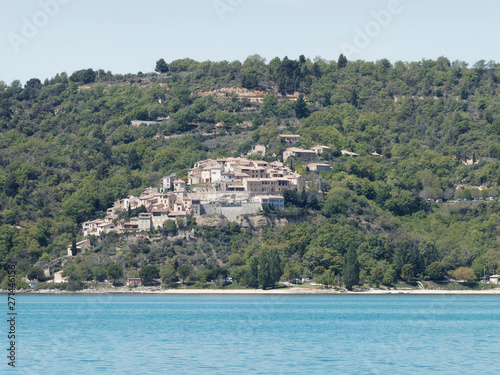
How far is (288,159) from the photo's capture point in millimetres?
133875

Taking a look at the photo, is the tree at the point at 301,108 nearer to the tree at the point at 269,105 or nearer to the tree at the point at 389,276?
the tree at the point at 269,105

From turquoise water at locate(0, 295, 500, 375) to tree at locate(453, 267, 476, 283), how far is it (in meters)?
10.4

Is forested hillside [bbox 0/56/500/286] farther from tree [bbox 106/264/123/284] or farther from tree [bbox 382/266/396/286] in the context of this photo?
tree [bbox 106/264/123/284]

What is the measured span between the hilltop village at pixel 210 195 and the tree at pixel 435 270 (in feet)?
70.3

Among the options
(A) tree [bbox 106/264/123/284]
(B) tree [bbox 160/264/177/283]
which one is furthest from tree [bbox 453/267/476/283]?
(A) tree [bbox 106/264/123/284]

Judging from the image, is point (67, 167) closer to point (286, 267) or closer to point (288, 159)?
point (288, 159)

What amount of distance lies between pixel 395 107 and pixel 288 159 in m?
46.3

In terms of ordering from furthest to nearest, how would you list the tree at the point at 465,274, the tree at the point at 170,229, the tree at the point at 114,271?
the tree at the point at 170,229 < the tree at the point at 465,274 < the tree at the point at 114,271

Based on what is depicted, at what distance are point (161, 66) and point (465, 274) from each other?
10948 centimetres

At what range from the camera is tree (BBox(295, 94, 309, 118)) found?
160750 mm

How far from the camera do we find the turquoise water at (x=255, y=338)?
1676 inches

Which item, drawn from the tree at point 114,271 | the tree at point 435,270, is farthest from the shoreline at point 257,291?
the tree at point 435,270

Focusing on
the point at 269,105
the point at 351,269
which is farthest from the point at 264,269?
the point at 269,105

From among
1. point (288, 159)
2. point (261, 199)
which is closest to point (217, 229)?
point (261, 199)
